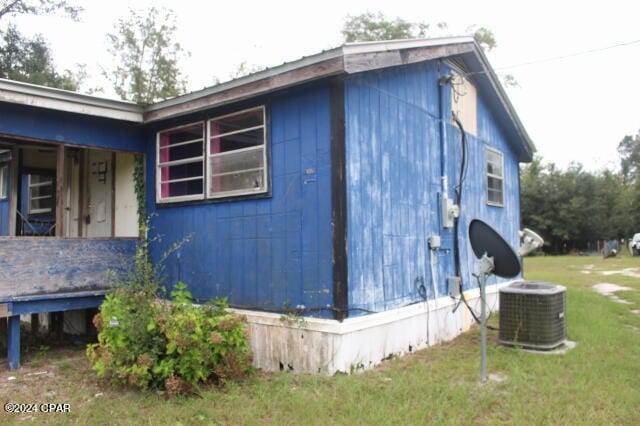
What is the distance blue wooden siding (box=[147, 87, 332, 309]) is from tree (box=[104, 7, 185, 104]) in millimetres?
21866

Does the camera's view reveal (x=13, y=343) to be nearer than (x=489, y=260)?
No

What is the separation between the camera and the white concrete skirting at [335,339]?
16.4 ft

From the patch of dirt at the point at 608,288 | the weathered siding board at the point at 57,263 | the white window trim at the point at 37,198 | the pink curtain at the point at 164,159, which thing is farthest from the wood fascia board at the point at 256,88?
the patch of dirt at the point at 608,288

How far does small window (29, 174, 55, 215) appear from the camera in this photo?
30.0 ft

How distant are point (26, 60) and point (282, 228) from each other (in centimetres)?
2371

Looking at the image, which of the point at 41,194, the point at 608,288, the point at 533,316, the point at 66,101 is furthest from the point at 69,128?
the point at 608,288

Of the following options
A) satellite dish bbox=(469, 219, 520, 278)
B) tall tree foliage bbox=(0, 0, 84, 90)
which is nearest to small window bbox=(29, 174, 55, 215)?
satellite dish bbox=(469, 219, 520, 278)

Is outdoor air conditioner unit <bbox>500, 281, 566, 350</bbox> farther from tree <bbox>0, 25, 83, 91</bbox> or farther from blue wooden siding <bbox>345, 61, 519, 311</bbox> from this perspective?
tree <bbox>0, 25, 83, 91</bbox>

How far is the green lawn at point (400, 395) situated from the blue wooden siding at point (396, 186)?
936 mm

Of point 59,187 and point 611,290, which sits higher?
point 59,187

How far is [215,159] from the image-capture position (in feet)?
20.4

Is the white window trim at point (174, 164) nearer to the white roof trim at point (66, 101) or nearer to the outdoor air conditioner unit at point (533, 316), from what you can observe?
the white roof trim at point (66, 101)

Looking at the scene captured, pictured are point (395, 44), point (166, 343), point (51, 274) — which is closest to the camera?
point (166, 343)

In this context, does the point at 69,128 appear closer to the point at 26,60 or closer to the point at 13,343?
the point at 13,343
